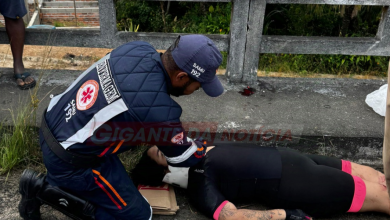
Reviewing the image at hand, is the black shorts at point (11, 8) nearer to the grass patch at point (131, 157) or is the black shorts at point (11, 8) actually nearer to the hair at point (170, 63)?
the grass patch at point (131, 157)

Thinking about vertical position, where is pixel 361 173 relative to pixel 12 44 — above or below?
below

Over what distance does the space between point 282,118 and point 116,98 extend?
1842 millimetres

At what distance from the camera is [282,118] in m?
3.51

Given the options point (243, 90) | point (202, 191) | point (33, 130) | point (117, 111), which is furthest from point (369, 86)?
point (33, 130)

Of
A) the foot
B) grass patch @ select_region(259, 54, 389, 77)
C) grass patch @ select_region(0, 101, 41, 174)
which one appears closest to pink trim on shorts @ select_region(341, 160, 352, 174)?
the foot

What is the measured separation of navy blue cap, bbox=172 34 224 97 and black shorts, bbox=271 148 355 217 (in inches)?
40.6

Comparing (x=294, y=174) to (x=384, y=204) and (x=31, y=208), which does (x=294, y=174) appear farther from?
(x=31, y=208)

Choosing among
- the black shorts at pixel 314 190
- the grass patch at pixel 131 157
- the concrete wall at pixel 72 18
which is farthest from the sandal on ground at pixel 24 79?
the concrete wall at pixel 72 18

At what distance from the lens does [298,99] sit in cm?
386

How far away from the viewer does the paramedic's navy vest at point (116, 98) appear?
2.15 metres

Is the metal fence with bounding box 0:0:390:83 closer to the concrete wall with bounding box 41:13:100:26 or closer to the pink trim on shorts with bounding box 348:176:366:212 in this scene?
the pink trim on shorts with bounding box 348:176:366:212

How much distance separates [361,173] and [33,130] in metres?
2.65

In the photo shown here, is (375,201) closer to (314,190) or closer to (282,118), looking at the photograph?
(314,190)

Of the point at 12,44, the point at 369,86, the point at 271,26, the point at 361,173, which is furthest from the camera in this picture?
the point at 271,26
